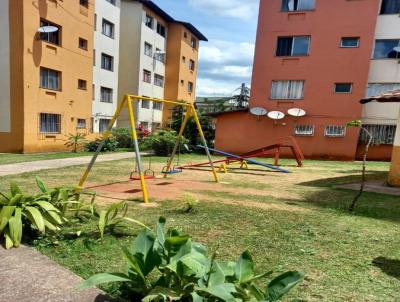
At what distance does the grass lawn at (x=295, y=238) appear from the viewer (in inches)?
124

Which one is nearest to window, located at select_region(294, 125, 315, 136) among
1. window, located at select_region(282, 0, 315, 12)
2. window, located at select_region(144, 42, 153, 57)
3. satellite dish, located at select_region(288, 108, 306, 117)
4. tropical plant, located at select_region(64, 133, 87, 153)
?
satellite dish, located at select_region(288, 108, 306, 117)

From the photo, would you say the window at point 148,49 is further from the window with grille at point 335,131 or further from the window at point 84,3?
the window with grille at point 335,131

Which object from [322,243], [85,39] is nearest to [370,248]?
[322,243]

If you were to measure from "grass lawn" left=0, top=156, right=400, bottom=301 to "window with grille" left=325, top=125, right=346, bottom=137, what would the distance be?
36.2 feet

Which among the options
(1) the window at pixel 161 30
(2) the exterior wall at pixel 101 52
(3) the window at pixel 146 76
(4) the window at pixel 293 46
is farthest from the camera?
(1) the window at pixel 161 30

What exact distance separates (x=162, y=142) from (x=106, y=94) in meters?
9.73

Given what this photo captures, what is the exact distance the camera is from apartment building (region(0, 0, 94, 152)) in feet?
51.7

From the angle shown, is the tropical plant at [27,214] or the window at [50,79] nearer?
the tropical plant at [27,214]

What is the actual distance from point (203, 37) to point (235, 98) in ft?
26.0

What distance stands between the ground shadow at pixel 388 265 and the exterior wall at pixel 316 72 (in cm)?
1550

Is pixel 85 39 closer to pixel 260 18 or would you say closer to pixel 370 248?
pixel 260 18

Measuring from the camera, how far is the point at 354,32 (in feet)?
57.0

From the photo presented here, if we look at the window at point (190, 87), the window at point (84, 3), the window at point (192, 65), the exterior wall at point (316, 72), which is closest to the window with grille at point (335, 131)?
the exterior wall at point (316, 72)

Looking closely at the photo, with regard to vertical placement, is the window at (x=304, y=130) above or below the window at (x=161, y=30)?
below
